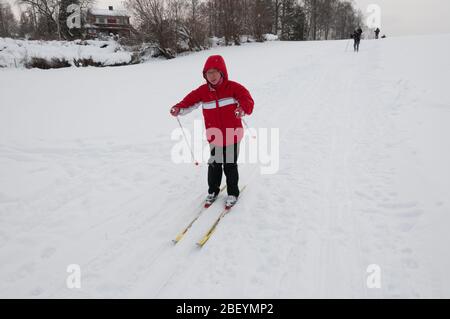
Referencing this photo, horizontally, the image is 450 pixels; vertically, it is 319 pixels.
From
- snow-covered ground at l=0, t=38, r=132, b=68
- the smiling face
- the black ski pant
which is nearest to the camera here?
the smiling face

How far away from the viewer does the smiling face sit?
138 inches

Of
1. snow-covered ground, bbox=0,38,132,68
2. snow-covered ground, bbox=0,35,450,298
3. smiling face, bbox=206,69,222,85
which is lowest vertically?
snow-covered ground, bbox=0,35,450,298

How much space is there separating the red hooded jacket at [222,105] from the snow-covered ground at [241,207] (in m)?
1.03

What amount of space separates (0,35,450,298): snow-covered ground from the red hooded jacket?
103cm

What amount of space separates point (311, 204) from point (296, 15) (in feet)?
158

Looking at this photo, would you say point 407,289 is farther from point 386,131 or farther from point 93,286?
point 386,131

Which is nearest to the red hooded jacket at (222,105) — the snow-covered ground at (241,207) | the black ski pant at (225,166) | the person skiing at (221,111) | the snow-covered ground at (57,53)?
the person skiing at (221,111)

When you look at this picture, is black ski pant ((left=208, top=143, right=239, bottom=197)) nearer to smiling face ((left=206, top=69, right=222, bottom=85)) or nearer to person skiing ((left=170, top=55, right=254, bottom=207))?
person skiing ((left=170, top=55, right=254, bottom=207))

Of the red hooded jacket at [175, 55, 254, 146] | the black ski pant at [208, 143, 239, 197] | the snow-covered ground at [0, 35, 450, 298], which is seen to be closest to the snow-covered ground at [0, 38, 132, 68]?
the snow-covered ground at [0, 35, 450, 298]

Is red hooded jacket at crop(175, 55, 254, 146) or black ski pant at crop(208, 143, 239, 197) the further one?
black ski pant at crop(208, 143, 239, 197)

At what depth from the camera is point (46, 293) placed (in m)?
2.78

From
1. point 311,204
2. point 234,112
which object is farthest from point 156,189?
point 311,204

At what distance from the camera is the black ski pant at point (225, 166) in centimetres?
392

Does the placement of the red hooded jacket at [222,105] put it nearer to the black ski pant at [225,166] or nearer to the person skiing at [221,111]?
the person skiing at [221,111]
